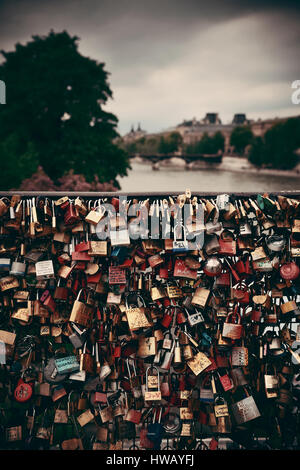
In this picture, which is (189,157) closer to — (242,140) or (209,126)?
(242,140)

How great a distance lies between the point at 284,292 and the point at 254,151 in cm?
8345

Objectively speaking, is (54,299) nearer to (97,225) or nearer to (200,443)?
(97,225)

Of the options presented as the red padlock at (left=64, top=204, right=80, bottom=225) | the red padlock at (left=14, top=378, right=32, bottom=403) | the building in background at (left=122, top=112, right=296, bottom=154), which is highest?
the building in background at (left=122, top=112, right=296, bottom=154)

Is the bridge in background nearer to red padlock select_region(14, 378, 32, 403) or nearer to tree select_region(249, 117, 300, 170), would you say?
tree select_region(249, 117, 300, 170)

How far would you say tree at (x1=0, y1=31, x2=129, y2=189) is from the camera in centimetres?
2330

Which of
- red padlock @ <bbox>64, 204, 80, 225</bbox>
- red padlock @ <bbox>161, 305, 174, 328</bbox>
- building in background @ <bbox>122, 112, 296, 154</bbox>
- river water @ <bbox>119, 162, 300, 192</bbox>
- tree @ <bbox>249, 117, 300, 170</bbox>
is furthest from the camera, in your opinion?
building in background @ <bbox>122, 112, 296, 154</bbox>

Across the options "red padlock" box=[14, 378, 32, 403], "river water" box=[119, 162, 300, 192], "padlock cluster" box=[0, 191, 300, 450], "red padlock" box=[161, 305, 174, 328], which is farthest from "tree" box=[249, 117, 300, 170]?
"red padlock" box=[14, 378, 32, 403]

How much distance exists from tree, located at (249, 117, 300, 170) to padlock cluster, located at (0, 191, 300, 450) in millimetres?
70063

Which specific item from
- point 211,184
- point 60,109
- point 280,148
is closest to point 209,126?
point 280,148

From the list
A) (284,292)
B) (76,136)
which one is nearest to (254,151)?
(76,136)

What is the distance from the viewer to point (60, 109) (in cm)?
2484

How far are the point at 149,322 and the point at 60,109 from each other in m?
24.2

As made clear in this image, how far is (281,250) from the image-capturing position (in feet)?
11.6

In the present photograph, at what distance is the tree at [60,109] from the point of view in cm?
2330
